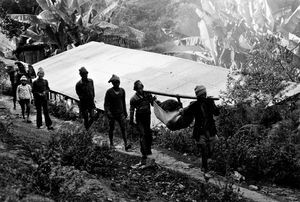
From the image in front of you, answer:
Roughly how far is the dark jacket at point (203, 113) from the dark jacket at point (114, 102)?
1.90 metres

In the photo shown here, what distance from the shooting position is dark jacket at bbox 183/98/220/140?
7531 millimetres

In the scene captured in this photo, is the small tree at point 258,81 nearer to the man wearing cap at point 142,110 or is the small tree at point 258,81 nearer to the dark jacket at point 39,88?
the man wearing cap at point 142,110

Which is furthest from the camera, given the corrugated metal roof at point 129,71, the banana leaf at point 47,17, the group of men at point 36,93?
the banana leaf at point 47,17

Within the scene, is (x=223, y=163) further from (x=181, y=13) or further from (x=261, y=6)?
(x=181, y=13)

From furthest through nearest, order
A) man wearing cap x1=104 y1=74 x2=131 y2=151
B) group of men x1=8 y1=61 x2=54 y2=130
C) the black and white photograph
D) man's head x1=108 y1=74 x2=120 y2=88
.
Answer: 1. group of men x1=8 y1=61 x2=54 y2=130
2. man wearing cap x1=104 y1=74 x2=131 y2=151
3. man's head x1=108 y1=74 x2=120 y2=88
4. the black and white photograph

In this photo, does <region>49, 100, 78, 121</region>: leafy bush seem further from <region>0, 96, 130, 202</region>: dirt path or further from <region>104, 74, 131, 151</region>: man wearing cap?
<region>0, 96, 130, 202</region>: dirt path

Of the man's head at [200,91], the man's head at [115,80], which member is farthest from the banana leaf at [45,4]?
the man's head at [200,91]

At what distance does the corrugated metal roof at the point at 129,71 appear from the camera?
12.4 m

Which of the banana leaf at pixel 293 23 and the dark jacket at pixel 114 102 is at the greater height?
the banana leaf at pixel 293 23

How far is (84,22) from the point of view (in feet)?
76.1

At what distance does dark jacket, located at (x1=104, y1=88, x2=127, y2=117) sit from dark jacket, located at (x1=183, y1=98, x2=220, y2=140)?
6.23 feet

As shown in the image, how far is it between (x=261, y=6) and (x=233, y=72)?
9.59 metres

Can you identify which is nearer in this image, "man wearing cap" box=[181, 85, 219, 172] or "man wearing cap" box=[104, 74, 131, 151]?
"man wearing cap" box=[181, 85, 219, 172]

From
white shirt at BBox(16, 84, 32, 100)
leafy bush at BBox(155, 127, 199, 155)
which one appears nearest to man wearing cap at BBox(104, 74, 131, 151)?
leafy bush at BBox(155, 127, 199, 155)
